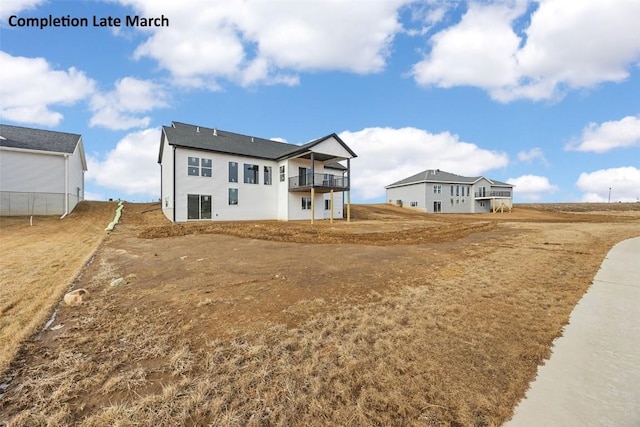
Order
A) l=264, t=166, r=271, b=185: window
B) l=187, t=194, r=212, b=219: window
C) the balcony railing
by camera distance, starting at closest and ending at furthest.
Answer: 1. l=187, t=194, r=212, b=219: window
2. l=264, t=166, r=271, b=185: window
3. the balcony railing

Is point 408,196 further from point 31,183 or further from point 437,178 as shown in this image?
point 31,183

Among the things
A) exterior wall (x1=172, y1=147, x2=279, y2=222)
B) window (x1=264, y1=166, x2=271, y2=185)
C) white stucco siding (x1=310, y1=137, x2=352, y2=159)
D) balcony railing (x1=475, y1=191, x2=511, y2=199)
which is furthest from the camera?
balcony railing (x1=475, y1=191, x2=511, y2=199)

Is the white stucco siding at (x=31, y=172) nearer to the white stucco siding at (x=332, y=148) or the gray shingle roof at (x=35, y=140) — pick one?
the gray shingle roof at (x=35, y=140)

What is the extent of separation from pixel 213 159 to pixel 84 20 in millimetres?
11267

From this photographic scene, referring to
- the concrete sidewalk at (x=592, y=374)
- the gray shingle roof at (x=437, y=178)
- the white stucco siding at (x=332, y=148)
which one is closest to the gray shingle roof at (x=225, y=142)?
the white stucco siding at (x=332, y=148)

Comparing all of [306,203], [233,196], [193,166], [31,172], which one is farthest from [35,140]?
[306,203]

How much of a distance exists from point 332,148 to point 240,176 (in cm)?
760

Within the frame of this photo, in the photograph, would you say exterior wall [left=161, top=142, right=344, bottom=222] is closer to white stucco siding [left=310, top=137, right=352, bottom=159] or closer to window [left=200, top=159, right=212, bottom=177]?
window [left=200, top=159, right=212, bottom=177]

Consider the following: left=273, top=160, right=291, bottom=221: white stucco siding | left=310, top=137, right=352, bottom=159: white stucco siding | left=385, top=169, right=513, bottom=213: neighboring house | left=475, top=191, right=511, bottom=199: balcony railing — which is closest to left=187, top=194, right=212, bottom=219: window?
left=273, top=160, right=291, bottom=221: white stucco siding

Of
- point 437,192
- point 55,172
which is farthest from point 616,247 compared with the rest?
point 437,192

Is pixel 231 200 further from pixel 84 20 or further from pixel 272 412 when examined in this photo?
pixel 272 412

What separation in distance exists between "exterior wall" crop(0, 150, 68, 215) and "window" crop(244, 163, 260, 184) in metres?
12.5

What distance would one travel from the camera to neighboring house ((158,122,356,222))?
19.2 metres

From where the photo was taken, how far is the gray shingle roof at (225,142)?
19656mm
